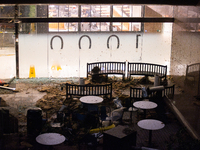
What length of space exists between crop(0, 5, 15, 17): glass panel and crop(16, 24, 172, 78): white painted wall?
3.97 ft

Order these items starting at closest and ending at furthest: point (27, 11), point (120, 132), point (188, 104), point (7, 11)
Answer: point (120, 132) < point (188, 104) < point (7, 11) < point (27, 11)

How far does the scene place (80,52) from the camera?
39.0 ft

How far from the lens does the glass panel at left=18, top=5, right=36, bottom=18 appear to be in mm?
10953

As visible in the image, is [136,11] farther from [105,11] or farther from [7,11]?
[7,11]

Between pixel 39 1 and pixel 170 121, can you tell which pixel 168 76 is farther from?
pixel 39 1

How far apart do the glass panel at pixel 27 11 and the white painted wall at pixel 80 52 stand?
895mm

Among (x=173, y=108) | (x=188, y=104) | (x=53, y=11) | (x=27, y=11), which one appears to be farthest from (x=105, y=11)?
(x=188, y=104)

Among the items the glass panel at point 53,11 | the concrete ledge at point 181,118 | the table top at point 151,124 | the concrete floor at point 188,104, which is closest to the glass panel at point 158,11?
the concrete floor at point 188,104

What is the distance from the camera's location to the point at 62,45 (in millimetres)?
11766

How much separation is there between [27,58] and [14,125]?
5757 millimetres

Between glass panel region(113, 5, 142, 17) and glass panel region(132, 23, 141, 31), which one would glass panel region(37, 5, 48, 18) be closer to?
glass panel region(113, 5, 142, 17)

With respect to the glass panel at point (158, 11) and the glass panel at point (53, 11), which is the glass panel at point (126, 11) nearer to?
the glass panel at point (158, 11)

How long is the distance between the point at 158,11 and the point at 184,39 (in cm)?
241

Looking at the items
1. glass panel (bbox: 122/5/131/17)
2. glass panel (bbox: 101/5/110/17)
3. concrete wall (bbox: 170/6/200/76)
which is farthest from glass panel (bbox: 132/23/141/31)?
concrete wall (bbox: 170/6/200/76)
